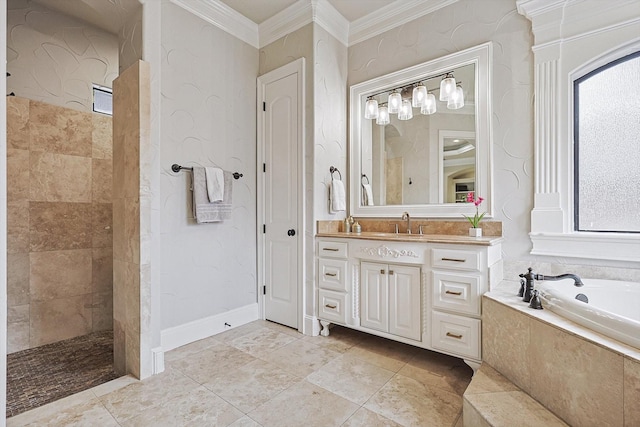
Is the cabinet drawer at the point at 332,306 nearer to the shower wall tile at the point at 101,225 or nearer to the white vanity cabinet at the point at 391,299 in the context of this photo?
the white vanity cabinet at the point at 391,299

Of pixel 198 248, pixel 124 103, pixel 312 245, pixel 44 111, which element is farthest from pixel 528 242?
pixel 44 111

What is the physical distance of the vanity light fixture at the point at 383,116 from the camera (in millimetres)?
2936

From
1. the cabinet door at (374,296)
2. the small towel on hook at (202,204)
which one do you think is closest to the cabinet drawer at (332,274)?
the cabinet door at (374,296)

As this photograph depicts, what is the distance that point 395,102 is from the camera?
2.86 meters

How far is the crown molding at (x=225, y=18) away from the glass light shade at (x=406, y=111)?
5.06 feet

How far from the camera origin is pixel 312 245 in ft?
9.05

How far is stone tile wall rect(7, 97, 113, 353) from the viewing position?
2418 mm

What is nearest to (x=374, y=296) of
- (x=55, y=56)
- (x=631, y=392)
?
(x=631, y=392)

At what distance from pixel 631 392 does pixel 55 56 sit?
13.6 feet

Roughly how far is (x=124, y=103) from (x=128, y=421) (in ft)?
6.12

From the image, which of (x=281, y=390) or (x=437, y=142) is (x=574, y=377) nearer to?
(x=281, y=390)

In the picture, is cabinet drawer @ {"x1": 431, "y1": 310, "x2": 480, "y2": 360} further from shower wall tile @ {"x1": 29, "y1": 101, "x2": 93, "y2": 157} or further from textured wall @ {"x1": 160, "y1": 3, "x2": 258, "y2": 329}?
shower wall tile @ {"x1": 29, "y1": 101, "x2": 93, "y2": 157}

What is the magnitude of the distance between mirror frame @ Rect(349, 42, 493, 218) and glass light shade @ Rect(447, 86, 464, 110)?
11cm

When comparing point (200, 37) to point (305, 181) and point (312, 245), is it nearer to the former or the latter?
point (305, 181)
